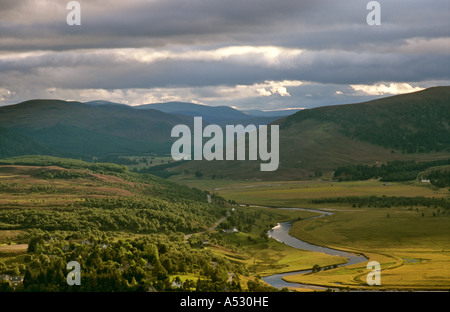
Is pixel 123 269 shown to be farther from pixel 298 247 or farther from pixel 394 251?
pixel 394 251

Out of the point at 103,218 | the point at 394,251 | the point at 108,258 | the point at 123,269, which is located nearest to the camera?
the point at 123,269

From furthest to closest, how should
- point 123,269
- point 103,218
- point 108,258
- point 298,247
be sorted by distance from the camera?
point 298,247 → point 103,218 → point 108,258 → point 123,269

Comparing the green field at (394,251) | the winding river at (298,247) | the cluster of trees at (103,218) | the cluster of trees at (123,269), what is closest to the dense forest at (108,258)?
the cluster of trees at (123,269)

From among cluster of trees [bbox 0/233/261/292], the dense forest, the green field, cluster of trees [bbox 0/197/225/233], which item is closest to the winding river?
the green field

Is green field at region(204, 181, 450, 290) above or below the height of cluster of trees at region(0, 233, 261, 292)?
below

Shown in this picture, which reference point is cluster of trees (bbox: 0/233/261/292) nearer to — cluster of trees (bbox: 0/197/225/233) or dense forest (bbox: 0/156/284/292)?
dense forest (bbox: 0/156/284/292)

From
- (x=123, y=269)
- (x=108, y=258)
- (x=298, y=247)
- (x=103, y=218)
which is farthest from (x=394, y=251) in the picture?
(x=123, y=269)

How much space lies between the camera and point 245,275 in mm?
119938

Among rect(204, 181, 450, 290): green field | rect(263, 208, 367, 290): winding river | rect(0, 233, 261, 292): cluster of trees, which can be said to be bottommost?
rect(263, 208, 367, 290): winding river

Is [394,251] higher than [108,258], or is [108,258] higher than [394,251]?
[108,258]

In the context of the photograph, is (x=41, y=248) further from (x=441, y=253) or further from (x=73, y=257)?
(x=441, y=253)

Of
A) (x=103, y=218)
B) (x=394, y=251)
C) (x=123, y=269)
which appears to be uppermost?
(x=103, y=218)
